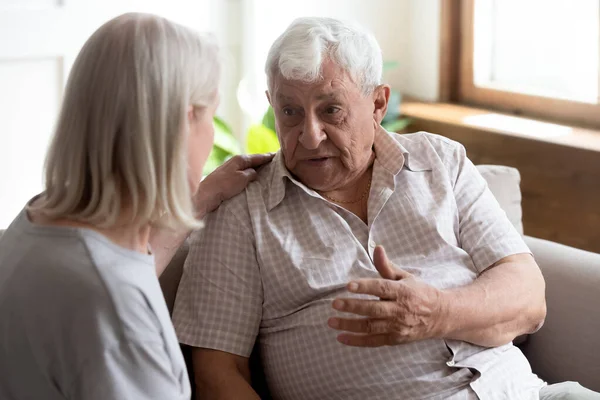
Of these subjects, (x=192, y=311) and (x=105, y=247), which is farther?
(x=192, y=311)

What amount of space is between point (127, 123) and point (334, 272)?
0.74 m

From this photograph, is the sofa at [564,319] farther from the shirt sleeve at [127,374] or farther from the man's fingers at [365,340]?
the shirt sleeve at [127,374]

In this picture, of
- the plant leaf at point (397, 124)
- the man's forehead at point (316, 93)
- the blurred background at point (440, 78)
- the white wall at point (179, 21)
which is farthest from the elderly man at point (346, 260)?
the plant leaf at point (397, 124)

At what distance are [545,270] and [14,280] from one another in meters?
1.34

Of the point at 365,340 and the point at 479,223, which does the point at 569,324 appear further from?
the point at 365,340

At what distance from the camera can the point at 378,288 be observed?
159cm

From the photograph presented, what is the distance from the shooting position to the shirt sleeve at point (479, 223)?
190 cm

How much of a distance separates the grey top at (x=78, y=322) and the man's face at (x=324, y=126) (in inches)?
29.1

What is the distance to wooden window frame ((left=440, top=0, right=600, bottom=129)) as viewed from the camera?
11.0 feet

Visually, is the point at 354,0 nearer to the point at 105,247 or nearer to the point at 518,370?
the point at 518,370

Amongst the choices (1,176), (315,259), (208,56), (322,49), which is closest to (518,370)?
(315,259)

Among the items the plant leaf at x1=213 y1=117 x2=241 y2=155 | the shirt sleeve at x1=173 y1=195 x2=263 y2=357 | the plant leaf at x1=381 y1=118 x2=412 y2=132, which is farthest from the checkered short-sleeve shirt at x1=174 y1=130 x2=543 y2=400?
the plant leaf at x1=381 y1=118 x2=412 y2=132

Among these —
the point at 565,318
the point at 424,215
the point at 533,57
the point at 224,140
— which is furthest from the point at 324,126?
the point at 533,57

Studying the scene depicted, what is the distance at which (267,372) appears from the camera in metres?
1.85
